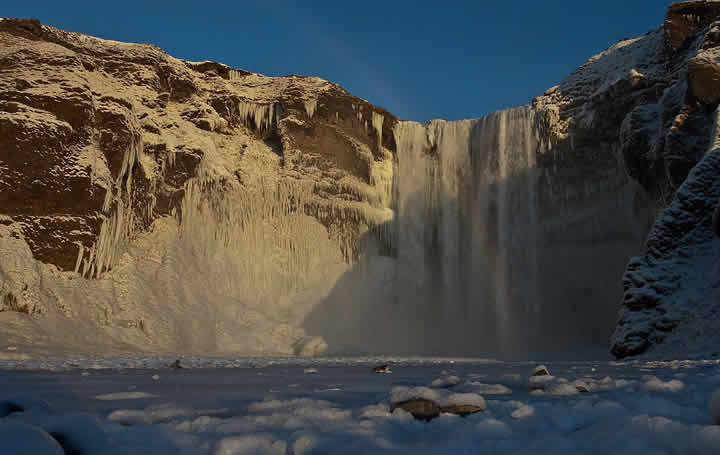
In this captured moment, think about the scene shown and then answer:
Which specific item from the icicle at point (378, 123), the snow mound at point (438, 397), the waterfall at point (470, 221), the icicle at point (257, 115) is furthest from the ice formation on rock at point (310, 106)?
the snow mound at point (438, 397)

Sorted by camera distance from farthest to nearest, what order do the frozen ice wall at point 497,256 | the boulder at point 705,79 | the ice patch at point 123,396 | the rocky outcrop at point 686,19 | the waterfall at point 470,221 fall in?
the waterfall at point 470,221 < the frozen ice wall at point 497,256 < the rocky outcrop at point 686,19 < the boulder at point 705,79 < the ice patch at point 123,396

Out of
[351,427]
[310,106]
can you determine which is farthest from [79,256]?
[351,427]

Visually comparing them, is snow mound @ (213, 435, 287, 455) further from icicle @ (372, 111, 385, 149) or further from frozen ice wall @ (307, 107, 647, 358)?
icicle @ (372, 111, 385, 149)

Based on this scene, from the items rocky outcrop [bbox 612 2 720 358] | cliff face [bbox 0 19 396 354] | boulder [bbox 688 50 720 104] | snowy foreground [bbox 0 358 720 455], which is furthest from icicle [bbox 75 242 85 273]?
boulder [bbox 688 50 720 104]

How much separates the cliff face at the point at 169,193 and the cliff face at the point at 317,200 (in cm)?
9

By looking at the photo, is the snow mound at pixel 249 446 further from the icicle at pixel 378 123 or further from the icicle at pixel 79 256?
the icicle at pixel 378 123

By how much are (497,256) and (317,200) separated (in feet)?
34.1

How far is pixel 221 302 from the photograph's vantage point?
23078 mm

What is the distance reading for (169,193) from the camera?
23.2 metres

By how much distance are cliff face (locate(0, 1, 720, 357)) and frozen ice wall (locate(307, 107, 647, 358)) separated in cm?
11

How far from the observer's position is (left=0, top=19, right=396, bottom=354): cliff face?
17719mm

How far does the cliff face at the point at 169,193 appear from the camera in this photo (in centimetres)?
1772

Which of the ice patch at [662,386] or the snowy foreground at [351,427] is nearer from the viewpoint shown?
the snowy foreground at [351,427]

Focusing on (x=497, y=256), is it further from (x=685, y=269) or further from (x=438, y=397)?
(x=438, y=397)
